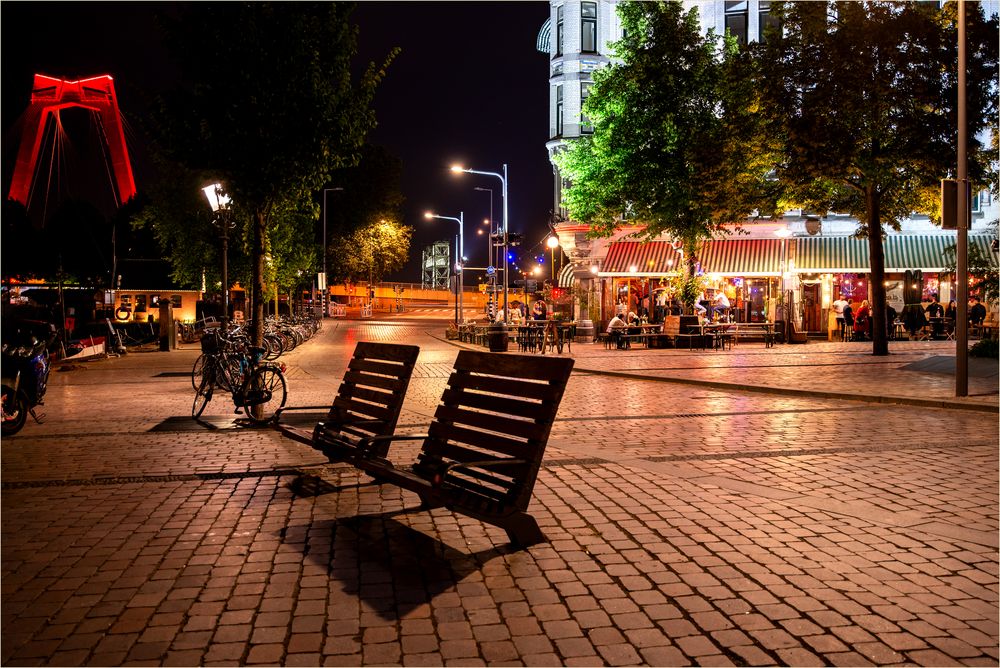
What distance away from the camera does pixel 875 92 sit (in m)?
22.4

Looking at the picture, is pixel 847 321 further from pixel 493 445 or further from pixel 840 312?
pixel 493 445

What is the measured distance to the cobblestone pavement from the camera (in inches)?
145

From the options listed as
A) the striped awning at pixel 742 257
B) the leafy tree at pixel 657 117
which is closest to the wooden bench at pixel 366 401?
the leafy tree at pixel 657 117

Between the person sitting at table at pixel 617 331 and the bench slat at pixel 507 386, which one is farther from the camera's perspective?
the person sitting at table at pixel 617 331

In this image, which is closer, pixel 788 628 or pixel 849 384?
pixel 788 628

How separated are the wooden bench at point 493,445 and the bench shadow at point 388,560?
0.30 m

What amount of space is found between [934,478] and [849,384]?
28.8 ft

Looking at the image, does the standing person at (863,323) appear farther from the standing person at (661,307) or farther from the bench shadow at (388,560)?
the bench shadow at (388,560)

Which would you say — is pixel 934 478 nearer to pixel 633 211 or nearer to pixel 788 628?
pixel 788 628

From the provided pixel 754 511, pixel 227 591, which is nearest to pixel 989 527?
pixel 754 511

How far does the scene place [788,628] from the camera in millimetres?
3828

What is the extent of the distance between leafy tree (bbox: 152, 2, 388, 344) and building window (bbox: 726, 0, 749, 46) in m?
32.0

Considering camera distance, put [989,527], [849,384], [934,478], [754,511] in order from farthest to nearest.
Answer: [849,384] → [934,478] → [754,511] → [989,527]

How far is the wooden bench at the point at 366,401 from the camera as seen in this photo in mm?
6254
